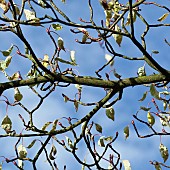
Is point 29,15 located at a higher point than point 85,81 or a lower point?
higher

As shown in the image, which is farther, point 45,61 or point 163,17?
→ point 45,61

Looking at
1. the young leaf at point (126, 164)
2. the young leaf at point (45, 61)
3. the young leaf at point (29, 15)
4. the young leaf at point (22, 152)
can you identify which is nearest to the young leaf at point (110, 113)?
the young leaf at point (126, 164)

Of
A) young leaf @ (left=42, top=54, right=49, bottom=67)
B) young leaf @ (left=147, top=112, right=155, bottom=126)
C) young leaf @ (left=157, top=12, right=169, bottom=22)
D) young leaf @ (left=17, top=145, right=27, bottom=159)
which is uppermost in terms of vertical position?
young leaf @ (left=157, top=12, right=169, bottom=22)

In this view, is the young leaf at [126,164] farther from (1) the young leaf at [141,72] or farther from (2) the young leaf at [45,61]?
(2) the young leaf at [45,61]

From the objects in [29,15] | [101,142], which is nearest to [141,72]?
[101,142]

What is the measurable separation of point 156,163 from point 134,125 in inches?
18.9

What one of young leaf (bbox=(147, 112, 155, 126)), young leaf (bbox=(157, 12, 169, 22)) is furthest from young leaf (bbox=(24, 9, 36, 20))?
young leaf (bbox=(147, 112, 155, 126))

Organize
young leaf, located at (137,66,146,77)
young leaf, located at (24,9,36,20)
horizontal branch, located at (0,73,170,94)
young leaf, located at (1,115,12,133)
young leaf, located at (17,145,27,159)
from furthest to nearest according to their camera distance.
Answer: young leaf, located at (17,145,27,159) → young leaf, located at (1,115,12,133) → young leaf, located at (137,66,146,77) → horizontal branch, located at (0,73,170,94) → young leaf, located at (24,9,36,20)

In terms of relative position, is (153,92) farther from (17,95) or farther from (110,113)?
(17,95)

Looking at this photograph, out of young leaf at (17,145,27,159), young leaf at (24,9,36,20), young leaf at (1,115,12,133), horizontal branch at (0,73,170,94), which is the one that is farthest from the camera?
young leaf at (17,145,27,159)

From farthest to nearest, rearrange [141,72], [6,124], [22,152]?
[22,152]
[6,124]
[141,72]

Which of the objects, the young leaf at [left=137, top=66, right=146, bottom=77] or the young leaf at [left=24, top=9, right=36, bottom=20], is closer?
the young leaf at [left=24, top=9, right=36, bottom=20]

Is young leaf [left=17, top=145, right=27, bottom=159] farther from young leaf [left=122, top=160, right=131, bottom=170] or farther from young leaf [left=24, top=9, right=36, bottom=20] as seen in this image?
young leaf [left=24, top=9, right=36, bottom=20]

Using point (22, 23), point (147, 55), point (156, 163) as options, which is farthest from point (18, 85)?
point (156, 163)
